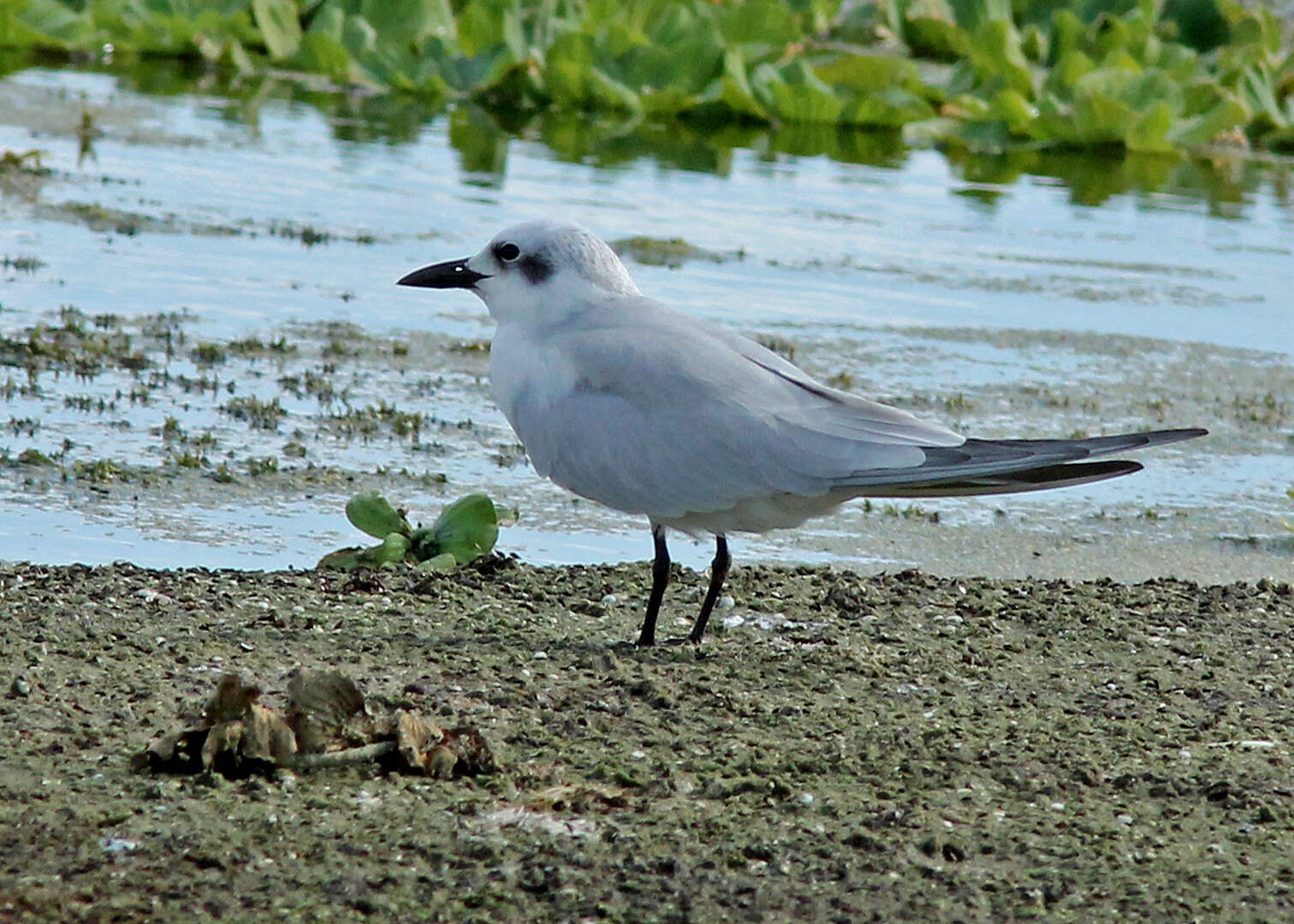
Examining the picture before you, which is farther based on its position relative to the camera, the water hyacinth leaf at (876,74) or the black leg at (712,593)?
the water hyacinth leaf at (876,74)

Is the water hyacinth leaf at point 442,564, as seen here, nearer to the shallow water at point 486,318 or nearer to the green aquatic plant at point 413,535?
the green aquatic plant at point 413,535

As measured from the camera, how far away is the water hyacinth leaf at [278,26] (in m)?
14.3

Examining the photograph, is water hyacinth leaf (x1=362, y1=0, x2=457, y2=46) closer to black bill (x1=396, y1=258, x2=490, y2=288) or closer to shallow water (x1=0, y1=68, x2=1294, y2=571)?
shallow water (x1=0, y1=68, x2=1294, y2=571)

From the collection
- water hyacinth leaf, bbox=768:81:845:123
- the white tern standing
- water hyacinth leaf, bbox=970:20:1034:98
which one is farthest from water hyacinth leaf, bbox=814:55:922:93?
the white tern standing

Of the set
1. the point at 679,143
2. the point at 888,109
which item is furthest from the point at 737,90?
the point at 888,109

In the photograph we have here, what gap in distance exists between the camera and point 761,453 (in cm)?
427

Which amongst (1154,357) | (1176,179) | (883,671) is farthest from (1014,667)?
(1176,179)

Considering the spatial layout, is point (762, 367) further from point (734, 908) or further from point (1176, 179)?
point (1176, 179)

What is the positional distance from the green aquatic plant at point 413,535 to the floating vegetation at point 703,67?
9114mm

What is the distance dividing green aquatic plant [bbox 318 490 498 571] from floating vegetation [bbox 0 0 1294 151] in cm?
911

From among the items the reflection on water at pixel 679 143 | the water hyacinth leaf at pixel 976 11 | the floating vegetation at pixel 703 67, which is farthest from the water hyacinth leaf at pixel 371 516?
the water hyacinth leaf at pixel 976 11

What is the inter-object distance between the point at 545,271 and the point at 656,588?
803 millimetres

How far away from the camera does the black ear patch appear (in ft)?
15.2

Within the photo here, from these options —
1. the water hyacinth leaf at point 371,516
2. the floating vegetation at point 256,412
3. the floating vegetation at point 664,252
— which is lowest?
the floating vegetation at point 256,412
